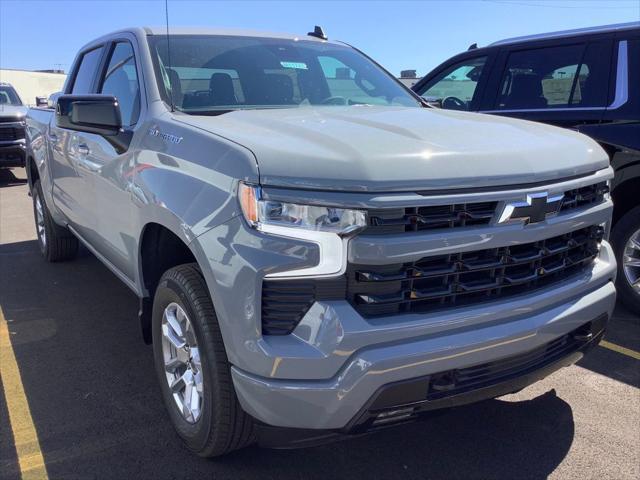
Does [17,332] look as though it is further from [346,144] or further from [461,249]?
[461,249]

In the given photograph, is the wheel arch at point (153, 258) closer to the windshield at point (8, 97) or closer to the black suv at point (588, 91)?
the black suv at point (588, 91)

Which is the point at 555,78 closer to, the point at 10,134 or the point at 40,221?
the point at 40,221

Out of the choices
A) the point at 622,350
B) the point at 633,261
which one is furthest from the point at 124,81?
the point at 633,261

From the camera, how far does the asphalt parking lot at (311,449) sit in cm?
259

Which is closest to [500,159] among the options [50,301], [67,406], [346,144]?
[346,144]

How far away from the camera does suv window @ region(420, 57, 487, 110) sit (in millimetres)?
5281

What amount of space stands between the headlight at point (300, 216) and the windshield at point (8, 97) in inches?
519

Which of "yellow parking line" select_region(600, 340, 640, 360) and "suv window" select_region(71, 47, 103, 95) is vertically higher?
"suv window" select_region(71, 47, 103, 95)

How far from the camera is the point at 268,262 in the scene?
6.39 ft

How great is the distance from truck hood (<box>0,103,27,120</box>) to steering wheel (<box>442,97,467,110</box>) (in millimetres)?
9458

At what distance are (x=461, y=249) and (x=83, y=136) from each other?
2.80 m

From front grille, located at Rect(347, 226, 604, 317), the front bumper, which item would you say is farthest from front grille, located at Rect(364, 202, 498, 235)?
the front bumper

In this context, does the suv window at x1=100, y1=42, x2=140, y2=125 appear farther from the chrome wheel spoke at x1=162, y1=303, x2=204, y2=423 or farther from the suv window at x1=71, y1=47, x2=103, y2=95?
the chrome wheel spoke at x1=162, y1=303, x2=204, y2=423

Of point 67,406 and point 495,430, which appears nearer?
point 495,430
